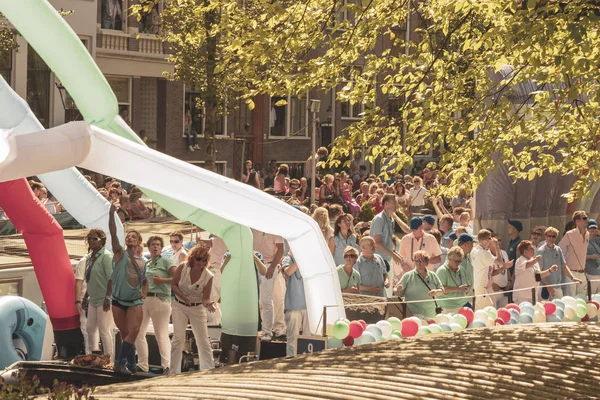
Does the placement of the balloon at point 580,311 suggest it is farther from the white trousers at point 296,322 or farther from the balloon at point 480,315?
the white trousers at point 296,322

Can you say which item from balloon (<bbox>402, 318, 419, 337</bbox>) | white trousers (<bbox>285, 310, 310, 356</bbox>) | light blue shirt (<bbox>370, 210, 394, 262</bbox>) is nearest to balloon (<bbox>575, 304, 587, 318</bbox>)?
balloon (<bbox>402, 318, 419, 337</bbox>)

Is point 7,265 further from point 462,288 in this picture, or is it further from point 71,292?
point 462,288

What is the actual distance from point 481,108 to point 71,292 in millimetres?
4766

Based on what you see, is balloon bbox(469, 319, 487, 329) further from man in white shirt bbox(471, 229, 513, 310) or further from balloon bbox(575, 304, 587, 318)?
man in white shirt bbox(471, 229, 513, 310)

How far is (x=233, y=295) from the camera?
1202 cm

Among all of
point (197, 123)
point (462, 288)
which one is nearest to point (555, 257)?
point (462, 288)

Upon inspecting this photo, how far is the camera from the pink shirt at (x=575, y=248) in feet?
53.6

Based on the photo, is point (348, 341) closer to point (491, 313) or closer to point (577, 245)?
point (491, 313)

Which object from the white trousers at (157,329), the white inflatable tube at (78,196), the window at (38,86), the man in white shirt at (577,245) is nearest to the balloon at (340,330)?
the white trousers at (157,329)

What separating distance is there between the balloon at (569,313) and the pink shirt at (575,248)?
3963 mm

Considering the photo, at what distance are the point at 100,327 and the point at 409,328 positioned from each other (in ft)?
10.8

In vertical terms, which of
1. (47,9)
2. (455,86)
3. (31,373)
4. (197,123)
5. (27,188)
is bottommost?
(31,373)

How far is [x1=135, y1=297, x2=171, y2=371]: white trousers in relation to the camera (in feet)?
39.2

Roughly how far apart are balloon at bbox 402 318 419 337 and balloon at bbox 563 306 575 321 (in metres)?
2.02
